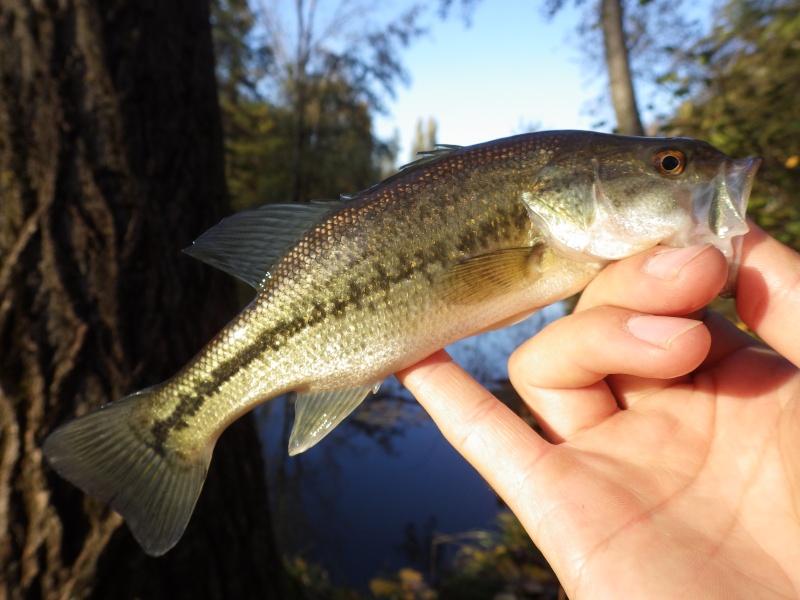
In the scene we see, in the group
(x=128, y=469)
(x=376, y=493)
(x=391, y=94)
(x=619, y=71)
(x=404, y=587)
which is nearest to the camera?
(x=128, y=469)

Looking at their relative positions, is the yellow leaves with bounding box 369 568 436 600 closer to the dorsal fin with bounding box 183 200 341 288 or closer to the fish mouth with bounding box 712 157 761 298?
the dorsal fin with bounding box 183 200 341 288

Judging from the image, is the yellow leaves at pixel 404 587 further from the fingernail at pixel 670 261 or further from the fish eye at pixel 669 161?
the fish eye at pixel 669 161

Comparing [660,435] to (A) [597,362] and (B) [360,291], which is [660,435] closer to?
(A) [597,362]

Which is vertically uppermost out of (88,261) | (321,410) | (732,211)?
(732,211)

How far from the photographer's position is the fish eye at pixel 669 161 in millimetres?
1608

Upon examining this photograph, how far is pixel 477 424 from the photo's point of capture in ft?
5.73

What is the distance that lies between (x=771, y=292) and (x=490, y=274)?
869 mm

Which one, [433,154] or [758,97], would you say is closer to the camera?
[433,154]

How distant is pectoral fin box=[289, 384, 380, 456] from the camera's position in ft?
6.01

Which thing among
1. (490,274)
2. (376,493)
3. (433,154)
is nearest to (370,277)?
(490,274)

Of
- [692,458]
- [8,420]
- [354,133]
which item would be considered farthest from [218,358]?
[354,133]

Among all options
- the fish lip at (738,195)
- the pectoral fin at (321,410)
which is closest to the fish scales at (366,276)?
the pectoral fin at (321,410)

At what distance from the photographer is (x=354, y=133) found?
1892 centimetres

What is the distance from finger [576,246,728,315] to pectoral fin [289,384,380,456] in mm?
986
